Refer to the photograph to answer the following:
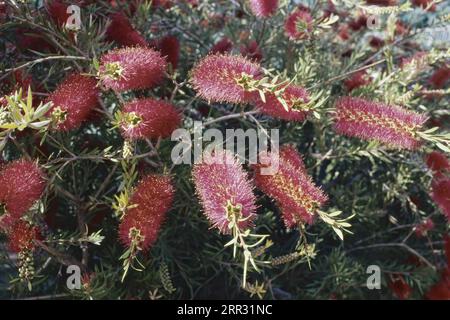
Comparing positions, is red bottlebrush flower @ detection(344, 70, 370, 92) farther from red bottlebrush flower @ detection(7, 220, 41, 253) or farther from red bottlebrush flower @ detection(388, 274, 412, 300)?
red bottlebrush flower @ detection(7, 220, 41, 253)

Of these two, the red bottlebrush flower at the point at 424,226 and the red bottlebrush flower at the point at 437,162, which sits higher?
the red bottlebrush flower at the point at 437,162

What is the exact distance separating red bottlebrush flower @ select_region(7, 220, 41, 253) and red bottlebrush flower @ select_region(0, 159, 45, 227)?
0.08 metres

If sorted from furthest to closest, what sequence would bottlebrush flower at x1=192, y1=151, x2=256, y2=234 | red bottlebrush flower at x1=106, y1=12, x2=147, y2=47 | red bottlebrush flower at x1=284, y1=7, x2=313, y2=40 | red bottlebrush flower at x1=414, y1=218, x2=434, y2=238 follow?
1. red bottlebrush flower at x1=414, y1=218, x2=434, y2=238
2. red bottlebrush flower at x1=284, y1=7, x2=313, y2=40
3. red bottlebrush flower at x1=106, y1=12, x2=147, y2=47
4. bottlebrush flower at x1=192, y1=151, x2=256, y2=234

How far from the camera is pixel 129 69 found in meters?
1.00

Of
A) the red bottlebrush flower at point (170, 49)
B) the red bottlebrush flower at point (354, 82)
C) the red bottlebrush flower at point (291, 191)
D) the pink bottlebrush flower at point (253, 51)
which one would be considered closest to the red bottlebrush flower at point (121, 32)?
the red bottlebrush flower at point (170, 49)

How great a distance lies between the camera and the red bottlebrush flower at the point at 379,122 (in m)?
1.08

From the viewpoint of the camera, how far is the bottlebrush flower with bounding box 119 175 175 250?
995 mm

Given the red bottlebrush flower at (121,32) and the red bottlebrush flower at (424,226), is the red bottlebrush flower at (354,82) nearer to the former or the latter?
the red bottlebrush flower at (424,226)

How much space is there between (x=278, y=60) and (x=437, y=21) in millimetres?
503

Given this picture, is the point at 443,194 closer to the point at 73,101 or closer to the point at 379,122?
the point at 379,122

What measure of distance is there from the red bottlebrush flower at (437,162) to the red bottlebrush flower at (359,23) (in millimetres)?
597

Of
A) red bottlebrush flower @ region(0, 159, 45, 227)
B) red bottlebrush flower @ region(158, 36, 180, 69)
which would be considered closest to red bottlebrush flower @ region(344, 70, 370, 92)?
red bottlebrush flower @ region(158, 36, 180, 69)
